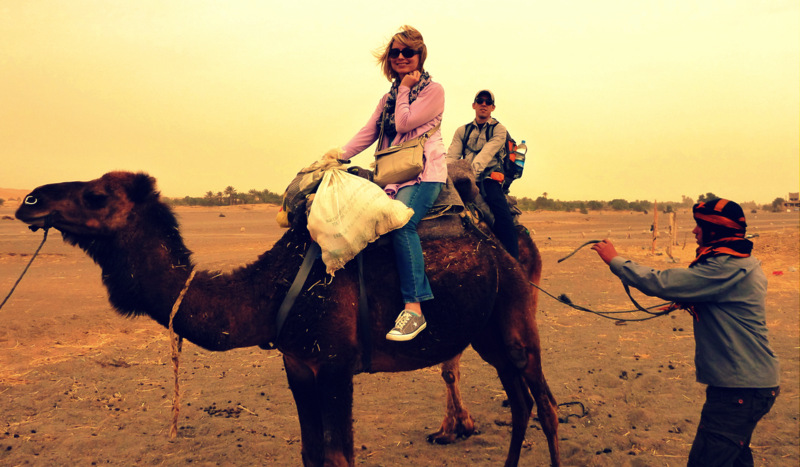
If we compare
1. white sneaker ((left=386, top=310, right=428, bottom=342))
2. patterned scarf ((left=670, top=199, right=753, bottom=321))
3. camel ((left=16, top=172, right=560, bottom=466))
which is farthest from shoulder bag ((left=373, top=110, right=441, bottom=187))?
patterned scarf ((left=670, top=199, right=753, bottom=321))

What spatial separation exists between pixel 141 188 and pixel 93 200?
0.98 ft

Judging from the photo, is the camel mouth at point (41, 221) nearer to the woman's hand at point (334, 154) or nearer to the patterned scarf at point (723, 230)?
the woman's hand at point (334, 154)

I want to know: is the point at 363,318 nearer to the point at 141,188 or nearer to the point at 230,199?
the point at 141,188

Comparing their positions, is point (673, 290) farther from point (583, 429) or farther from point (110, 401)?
point (110, 401)

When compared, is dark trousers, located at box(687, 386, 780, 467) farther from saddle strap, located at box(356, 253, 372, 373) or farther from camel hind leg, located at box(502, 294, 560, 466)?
saddle strap, located at box(356, 253, 372, 373)

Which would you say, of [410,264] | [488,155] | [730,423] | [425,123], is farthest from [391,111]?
[730,423]

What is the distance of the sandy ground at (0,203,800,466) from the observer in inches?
205

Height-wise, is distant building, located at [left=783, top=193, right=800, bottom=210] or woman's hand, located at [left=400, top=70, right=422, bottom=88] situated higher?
distant building, located at [left=783, top=193, right=800, bottom=210]

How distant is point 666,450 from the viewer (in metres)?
5.25

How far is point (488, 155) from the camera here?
19.0ft

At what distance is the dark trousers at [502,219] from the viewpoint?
5332 mm

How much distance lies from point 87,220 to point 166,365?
210 inches

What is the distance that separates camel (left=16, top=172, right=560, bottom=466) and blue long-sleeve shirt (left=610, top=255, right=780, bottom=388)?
1.42 metres

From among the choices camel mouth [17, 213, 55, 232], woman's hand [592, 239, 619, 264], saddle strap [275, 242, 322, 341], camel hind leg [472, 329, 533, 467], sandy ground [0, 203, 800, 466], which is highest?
camel mouth [17, 213, 55, 232]
